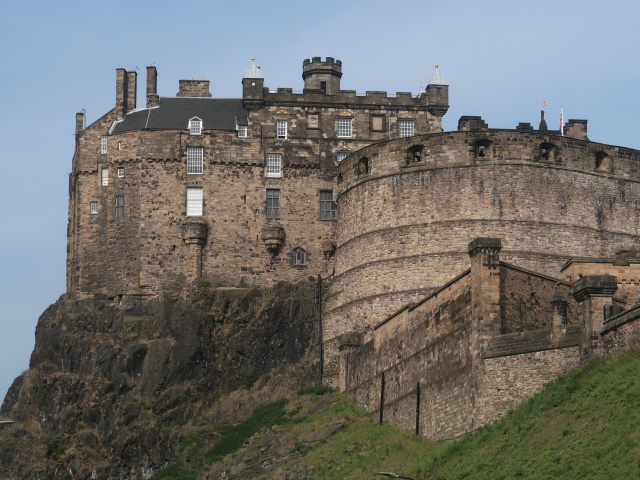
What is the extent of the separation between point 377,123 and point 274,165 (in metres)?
5.90

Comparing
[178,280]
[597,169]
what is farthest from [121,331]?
[597,169]

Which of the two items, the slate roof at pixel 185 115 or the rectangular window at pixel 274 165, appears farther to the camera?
the slate roof at pixel 185 115

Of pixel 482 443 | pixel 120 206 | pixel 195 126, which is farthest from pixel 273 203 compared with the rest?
pixel 482 443

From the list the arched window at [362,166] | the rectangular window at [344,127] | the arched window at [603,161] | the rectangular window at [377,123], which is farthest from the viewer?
the rectangular window at [377,123]

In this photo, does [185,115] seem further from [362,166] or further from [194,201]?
[362,166]

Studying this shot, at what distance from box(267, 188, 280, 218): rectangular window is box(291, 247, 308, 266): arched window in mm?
2072

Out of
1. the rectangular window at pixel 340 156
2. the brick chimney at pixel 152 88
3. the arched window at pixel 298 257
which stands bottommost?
the arched window at pixel 298 257

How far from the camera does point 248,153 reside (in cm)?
7550

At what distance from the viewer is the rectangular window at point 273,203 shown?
74.8 meters

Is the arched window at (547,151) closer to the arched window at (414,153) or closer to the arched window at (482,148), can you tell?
the arched window at (482,148)

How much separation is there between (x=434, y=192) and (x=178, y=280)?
14.3m

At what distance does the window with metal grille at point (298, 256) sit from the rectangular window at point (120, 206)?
8886 mm

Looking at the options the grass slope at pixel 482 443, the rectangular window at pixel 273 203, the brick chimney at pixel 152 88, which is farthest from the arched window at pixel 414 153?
the brick chimney at pixel 152 88

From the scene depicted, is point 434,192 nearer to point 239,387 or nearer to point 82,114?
point 239,387
